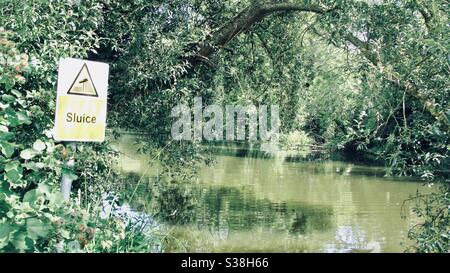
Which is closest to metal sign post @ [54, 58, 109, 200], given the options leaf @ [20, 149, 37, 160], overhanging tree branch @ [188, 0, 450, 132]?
leaf @ [20, 149, 37, 160]

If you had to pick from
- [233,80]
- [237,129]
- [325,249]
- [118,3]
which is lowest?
[325,249]

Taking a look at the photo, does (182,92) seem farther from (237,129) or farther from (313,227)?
(313,227)

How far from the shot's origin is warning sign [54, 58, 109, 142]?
124 inches

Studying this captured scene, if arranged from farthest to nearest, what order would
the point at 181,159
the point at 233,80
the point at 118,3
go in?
1. the point at 233,80
2. the point at 181,159
3. the point at 118,3

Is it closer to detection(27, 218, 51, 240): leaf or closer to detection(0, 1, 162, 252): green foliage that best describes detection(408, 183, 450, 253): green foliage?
detection(0, 1, 162, 252): green foliage

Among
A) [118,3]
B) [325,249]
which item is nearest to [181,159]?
[118,3]

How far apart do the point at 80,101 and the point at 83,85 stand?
0.35 ft

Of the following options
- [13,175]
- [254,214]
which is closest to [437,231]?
[13,175]

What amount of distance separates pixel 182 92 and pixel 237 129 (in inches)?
169

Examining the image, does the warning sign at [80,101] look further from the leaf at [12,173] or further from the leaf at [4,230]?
the leaf at [4,230]

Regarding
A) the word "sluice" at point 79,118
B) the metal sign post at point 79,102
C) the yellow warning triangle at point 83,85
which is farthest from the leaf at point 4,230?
the yellow warning triangle at point 83,85

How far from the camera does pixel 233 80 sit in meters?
9.26

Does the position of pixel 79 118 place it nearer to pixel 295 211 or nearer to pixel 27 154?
pixel 27 154

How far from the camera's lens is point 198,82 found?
8.04m
